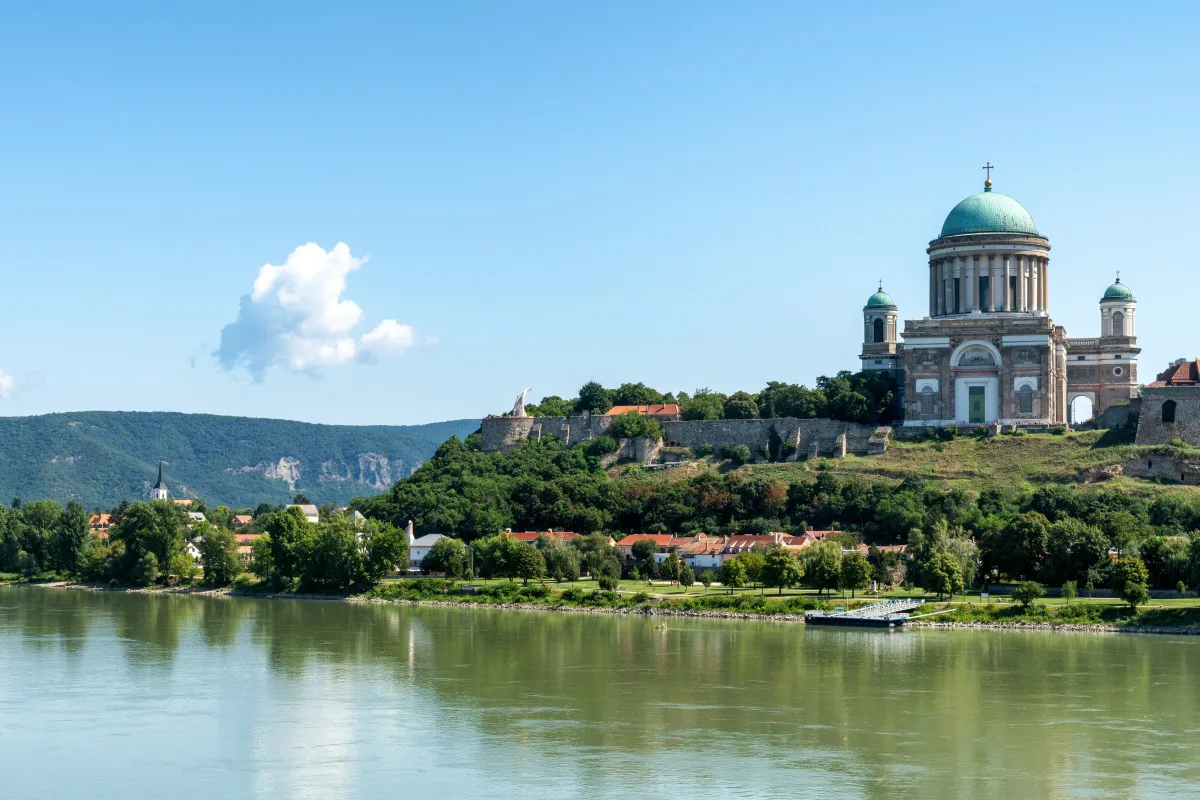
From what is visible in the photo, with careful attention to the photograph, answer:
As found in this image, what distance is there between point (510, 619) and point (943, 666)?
612 inches

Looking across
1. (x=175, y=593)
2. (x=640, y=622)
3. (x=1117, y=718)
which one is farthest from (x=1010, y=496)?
(x=175, y=593)

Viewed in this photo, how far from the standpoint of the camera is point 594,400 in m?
68.6

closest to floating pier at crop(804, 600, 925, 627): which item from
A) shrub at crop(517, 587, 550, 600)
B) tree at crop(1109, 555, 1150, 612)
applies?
tree at crop(1109, 555, 1150, 612)

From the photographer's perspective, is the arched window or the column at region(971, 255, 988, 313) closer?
the arched window

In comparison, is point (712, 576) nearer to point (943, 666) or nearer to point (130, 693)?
point (943, 666)

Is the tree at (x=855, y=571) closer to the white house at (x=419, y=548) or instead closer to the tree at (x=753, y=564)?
the tree at (x=753, y=564)

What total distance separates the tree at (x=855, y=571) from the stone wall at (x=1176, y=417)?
568 inches

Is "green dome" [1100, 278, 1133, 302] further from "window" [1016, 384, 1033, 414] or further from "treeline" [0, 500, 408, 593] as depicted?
"treeline" [0, 500, 408, 593]

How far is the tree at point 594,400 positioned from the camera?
68.5m

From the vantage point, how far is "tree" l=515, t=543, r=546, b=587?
52812 mm

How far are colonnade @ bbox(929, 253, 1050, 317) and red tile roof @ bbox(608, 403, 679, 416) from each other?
12164 millimetres

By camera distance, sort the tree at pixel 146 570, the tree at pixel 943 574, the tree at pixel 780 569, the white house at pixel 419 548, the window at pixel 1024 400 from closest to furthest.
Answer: the tree at pixel 943 574
the tree at pixel 780 569
the white house at pixel 419 548
the window at pixel 1024 400
the tree at pixel 146 570

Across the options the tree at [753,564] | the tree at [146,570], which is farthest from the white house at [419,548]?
the tree at [753,564]

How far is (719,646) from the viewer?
38.4m
